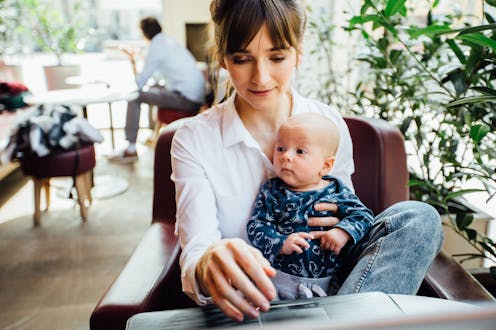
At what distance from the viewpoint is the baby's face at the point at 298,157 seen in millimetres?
1172

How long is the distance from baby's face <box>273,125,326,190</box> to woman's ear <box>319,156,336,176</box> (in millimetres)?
26

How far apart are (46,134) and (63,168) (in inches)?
10.7

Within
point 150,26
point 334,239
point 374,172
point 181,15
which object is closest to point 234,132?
point 334,239

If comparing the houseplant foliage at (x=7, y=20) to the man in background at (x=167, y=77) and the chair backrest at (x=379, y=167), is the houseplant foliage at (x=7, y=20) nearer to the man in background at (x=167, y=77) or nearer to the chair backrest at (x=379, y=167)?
the man in background at (x=167, y=77)

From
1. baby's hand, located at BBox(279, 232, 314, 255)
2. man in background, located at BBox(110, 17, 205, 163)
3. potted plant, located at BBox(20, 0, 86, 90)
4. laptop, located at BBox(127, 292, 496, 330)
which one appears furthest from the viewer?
potted plant, located at BBox(20, 0, 86, 90)

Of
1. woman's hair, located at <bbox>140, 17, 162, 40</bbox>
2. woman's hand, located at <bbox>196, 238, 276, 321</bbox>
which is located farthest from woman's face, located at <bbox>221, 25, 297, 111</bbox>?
woman's hair, located at <bbox>140, 17, 162, 40</bbox>

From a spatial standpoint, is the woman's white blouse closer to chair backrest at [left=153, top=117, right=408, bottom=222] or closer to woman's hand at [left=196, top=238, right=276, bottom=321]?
chair backrest at [left=153, top=117, right=408, bottom=222]

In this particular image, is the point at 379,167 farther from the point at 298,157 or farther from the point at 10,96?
the point at 10,96

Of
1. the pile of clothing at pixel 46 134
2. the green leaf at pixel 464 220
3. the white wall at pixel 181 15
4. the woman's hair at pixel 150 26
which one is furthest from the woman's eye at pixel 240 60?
the white wall at pixel 181 15

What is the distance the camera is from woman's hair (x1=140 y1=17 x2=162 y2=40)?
4.78 meters

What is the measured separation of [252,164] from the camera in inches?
49.6

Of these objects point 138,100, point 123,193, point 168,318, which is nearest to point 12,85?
point 138,100

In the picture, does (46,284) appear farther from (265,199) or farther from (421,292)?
(421,292)

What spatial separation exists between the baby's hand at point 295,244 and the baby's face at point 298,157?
172mm
